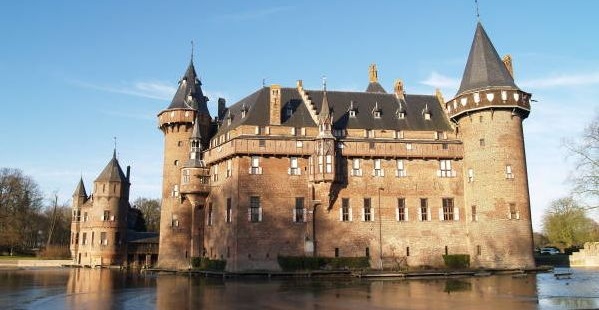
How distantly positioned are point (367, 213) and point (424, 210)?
502cm

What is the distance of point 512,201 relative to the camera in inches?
1681

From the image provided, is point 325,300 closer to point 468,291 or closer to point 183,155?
point 468,291

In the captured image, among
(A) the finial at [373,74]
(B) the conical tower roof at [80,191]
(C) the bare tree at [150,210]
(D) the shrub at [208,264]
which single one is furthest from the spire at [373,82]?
(C) the bare tree at [150,210]

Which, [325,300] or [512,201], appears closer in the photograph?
[325,300]

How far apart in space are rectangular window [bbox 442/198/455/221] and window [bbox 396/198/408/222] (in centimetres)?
345

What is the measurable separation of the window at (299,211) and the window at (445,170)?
12.2 m

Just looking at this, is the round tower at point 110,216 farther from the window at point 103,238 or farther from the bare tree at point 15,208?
the bare tree at point 15,208

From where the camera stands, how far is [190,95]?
171ft

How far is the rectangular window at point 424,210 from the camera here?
45062 mm

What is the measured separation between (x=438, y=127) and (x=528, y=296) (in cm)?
2518

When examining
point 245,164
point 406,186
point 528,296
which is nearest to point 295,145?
point 245,164

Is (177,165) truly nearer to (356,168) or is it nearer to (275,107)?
(275,107)

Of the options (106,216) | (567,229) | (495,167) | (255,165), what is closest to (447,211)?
(495,167)

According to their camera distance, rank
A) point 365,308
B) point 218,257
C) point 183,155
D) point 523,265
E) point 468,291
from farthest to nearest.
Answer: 1. point 183,155
2. point 218,257
3. point 523,265
4. point 468,291
5. point 365,308
